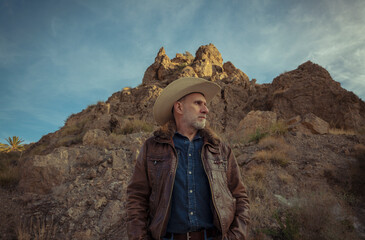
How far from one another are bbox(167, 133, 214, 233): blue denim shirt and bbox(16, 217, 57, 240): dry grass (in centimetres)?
346

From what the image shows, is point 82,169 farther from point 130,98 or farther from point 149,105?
point 130,98

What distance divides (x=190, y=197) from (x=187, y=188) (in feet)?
0.29

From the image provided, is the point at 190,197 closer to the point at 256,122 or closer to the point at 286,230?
the point at 286,230

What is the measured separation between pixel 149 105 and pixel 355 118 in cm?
1293

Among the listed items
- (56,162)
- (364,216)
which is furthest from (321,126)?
(56,162)

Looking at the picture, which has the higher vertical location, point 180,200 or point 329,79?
point 329,79

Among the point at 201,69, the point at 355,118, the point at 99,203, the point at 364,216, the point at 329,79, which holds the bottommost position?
the point at 364,216

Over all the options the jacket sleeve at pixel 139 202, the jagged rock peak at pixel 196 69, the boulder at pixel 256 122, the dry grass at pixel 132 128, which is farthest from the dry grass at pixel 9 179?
the jagged rock peak at pixel 196 69

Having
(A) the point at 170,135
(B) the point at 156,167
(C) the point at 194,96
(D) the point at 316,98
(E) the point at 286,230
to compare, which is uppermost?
(D) the point at 316,98

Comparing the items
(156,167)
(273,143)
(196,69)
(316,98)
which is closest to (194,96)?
(156,167)

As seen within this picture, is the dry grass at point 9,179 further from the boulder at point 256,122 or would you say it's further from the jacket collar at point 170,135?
the boulder at point 256,122

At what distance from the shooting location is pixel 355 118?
35.9ft

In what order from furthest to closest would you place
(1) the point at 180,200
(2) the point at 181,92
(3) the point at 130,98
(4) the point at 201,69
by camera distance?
(4) the point at 201,69 < (3) the point at 130,98 < (2) the point at 181,92 < (1) the point at 180,200

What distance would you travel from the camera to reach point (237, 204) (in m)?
2.06
